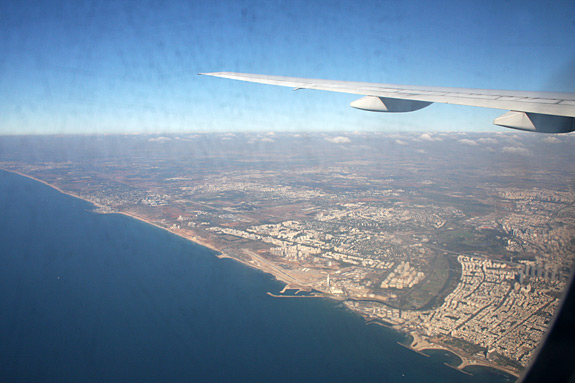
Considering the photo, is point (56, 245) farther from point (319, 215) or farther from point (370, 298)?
point (319, 215)

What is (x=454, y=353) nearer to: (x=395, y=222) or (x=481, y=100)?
(x=481, y=100)

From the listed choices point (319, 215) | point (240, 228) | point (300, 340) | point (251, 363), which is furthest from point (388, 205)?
point (251, 363)

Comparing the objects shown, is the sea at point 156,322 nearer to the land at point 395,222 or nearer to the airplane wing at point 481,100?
the land at point 395,222

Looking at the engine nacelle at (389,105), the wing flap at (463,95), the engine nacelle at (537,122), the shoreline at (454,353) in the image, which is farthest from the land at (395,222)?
the engine nacelle at (389,105)

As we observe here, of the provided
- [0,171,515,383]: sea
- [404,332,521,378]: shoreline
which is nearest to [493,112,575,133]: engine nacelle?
[404,332,521,378]: shoreline

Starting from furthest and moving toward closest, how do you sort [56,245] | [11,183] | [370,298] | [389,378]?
[11,183], [56,245], [370,298], [389,378]

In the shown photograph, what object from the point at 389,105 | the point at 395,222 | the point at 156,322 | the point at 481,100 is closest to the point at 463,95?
the point at 481,100

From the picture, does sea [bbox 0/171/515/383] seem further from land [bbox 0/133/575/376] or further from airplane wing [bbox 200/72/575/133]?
airplane wing [bbox 200/72/575/133]
